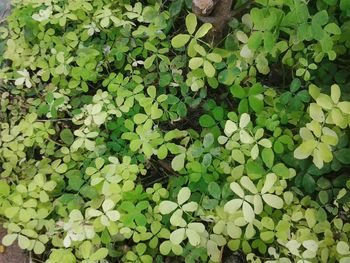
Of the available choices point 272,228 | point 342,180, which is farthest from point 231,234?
point 342,180

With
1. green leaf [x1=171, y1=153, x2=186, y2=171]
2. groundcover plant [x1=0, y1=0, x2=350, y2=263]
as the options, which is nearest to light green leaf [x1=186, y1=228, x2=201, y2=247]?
groundcover plant [x1=0, y1=0, x2=350, y2=263]

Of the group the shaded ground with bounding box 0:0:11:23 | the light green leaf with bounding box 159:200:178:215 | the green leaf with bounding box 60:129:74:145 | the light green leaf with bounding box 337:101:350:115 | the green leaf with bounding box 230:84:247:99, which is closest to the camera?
the light green leaf with bounding box 337:101:350:115

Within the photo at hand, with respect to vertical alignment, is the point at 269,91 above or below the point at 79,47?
above

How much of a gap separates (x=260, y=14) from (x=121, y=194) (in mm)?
961

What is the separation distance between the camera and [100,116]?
1.99 m

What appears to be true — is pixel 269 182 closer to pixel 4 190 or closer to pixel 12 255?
pixel 4 190

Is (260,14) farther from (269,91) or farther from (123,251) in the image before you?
(123,251)

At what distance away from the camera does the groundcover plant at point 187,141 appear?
5.40 ft

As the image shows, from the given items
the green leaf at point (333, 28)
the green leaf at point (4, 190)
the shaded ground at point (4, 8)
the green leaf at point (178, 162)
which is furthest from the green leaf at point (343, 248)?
the shaded ground at point (4, 8)

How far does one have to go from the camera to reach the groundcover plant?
164 centimetres

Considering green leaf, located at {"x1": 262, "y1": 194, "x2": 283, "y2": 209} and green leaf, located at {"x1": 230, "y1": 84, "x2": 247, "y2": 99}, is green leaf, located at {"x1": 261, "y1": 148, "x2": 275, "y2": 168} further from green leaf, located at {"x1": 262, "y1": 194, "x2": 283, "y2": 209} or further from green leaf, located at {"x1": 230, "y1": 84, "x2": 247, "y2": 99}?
green leaf, located at {"x1": 230, "y1": 84, "x2": 247, "y2": 99}

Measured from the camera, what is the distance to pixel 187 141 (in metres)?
1.92

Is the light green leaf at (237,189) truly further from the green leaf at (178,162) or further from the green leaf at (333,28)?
the green leaf at (333,28)

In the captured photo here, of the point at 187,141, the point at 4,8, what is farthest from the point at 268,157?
the point at 4,8
